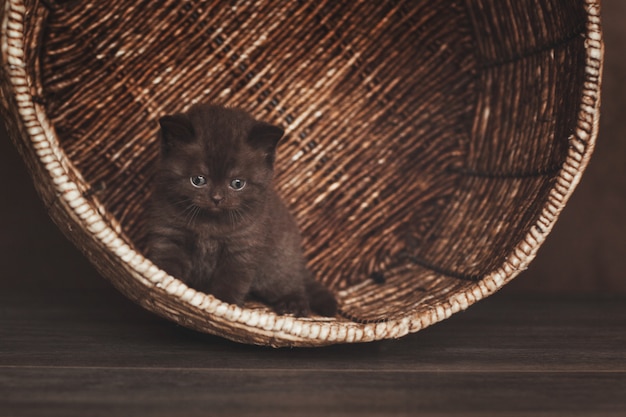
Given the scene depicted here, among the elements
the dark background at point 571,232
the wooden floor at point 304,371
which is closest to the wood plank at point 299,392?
the wooden floor at point 304,371

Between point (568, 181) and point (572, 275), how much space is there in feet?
3.19

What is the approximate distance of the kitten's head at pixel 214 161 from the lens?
1.49 metres

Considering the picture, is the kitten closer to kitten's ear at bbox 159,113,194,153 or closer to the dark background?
kitten's ear at bbox 159,113,194,153

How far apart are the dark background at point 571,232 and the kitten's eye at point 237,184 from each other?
0.83 metres

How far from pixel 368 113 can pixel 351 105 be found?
0.18ft

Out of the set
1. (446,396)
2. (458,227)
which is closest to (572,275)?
(458,227)

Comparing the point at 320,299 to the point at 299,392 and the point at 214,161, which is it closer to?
the point at 214,161

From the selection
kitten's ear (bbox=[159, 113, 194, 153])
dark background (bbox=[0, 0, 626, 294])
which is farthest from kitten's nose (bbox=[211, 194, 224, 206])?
dark background (bbox=[0, 0, 626, 294])

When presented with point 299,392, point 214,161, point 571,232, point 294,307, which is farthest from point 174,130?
point 571,232

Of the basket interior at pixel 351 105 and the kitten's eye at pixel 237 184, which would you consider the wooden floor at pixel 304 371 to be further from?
the kitten's eye at pixel 237 184

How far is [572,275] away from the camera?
2250 mm

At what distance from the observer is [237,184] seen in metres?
1.53

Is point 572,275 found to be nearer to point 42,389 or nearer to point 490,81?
point 490,81

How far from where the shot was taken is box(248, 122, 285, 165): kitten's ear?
59.0 inches
